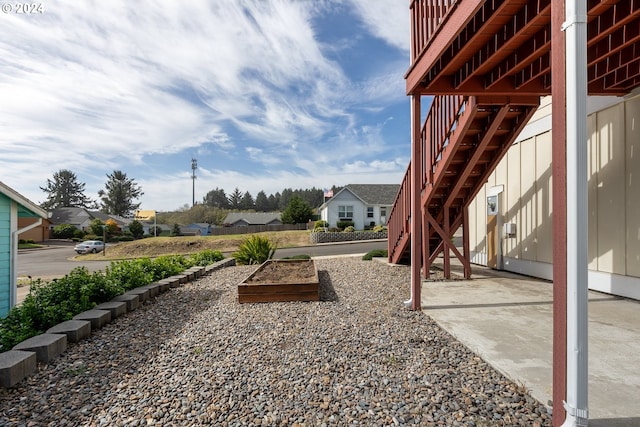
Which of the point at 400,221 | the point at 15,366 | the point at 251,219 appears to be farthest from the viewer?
the point at 251,219

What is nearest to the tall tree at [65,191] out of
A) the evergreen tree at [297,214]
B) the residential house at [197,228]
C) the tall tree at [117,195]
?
the tall tree at [117,195]

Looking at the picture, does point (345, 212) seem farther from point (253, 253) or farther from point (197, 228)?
point (197, 228)

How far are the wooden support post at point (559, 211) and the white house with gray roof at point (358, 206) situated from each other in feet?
96.7

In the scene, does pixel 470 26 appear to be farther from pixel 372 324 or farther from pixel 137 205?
pixel 137 205

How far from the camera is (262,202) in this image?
7512 cm

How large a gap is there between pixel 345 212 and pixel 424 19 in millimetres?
27630

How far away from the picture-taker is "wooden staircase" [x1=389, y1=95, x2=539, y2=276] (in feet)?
16.1

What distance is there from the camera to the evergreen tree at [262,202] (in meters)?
73.9

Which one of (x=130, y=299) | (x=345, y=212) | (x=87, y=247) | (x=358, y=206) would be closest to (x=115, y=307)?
(x=130, y=299)

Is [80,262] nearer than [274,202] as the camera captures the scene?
Yes

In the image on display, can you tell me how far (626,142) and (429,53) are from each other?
334cm

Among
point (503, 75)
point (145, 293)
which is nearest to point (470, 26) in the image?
point (503, 75)

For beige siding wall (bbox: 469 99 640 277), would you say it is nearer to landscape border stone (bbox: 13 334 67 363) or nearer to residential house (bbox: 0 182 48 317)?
landscape border stone (bbox: 13 334 67 363)

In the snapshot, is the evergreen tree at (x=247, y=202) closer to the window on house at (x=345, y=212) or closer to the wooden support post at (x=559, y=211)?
the window on house at (x=345, y=212)
